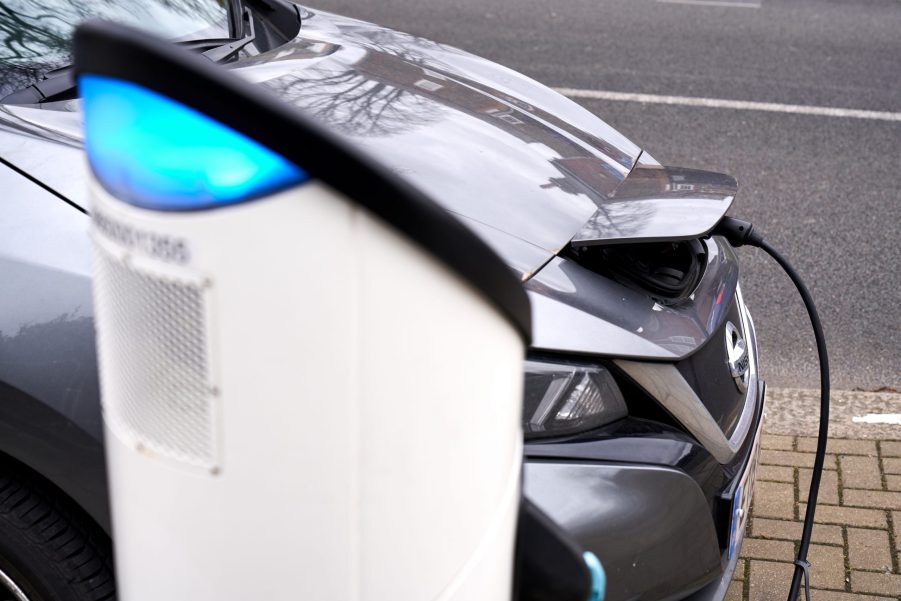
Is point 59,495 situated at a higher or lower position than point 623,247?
lower

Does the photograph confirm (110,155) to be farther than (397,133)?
No

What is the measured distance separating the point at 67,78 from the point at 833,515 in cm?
222

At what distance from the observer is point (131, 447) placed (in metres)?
1.10

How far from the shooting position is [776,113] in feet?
20.5

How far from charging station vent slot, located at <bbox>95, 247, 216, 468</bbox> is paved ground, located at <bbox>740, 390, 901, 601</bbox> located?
6.27 ft

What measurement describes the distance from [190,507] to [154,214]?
0.97ft

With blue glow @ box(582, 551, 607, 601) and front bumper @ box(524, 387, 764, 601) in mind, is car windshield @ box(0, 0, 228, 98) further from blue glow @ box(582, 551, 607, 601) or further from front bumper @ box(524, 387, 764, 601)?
blue glow @ box(582, 551, 607, 601)

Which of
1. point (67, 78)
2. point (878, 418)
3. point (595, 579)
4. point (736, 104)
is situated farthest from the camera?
point (736, 104)

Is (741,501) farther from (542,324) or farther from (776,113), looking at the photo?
(776,113)

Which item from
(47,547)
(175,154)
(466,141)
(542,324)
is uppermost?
(175,154)

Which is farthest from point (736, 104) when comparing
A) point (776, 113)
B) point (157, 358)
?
point (157, 358)

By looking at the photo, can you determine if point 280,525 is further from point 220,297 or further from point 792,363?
point 792,363

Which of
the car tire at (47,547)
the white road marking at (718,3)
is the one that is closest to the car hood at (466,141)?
the car tire at (47,547)

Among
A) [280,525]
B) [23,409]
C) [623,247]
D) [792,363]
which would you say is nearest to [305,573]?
[280,525]
